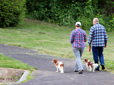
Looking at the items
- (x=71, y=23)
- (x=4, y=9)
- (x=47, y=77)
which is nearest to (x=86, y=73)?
(x=47, y=77)

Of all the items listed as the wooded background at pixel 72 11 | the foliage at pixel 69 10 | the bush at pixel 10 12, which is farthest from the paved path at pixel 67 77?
the foliage at pixel 69 10

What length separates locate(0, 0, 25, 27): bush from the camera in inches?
949

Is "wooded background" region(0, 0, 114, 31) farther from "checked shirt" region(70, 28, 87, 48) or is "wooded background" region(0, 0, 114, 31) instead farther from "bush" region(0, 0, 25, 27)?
"checked shirt" region(70, 28, 87, 48)

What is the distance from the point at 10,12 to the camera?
81.5 ft

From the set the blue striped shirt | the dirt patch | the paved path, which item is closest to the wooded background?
the paved path

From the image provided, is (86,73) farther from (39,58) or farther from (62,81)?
(39,58)

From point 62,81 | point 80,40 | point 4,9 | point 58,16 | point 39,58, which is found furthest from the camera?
point 58,16

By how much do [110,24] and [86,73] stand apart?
23394 mm

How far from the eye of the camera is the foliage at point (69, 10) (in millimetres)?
31703

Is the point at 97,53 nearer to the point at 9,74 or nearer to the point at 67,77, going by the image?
the point at 67,77

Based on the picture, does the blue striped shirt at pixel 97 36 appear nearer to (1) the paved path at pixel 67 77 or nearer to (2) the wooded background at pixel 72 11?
(1) the paved path at pixel 67 77

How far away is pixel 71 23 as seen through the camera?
31188 millimetres

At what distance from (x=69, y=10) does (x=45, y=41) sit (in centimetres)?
1406

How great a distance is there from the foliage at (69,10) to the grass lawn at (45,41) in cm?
256
